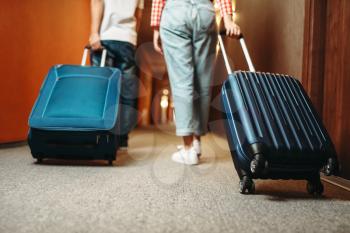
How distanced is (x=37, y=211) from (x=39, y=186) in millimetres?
322

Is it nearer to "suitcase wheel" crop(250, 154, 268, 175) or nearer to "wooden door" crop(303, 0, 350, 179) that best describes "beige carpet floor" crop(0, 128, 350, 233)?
"suitcase wheel" crop(250, 154, 268, 175)

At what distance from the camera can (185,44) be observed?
A: 1908 millimetres

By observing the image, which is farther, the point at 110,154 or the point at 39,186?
the point at 110,154

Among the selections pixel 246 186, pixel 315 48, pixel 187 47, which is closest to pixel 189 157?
pixel 187 47

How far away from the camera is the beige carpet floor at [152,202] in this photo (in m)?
0.88

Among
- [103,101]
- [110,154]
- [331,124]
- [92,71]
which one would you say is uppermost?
[92,71]

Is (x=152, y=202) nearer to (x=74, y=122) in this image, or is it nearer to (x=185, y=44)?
(x=74, y=122)

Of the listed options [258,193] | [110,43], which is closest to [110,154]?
[258,193]

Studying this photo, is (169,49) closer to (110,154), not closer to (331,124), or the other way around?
(110,154)

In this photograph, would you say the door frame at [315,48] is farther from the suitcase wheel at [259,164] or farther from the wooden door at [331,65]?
the suitcase wheel at [259,164]

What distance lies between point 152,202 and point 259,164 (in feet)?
1.14

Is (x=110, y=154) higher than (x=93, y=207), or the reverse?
(x=93, y=207)

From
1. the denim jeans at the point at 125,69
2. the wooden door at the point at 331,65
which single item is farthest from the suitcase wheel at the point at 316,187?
the denim jeans at the point at 125,69

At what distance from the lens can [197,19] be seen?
189 centimetres
